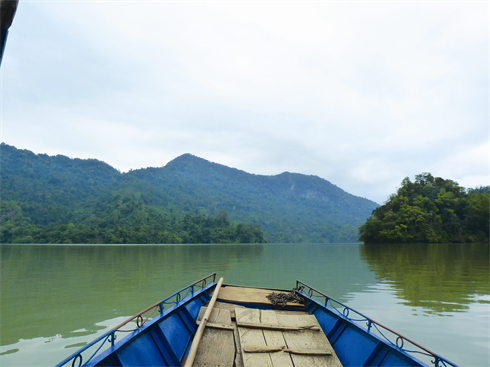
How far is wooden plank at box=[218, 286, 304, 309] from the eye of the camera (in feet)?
23.6

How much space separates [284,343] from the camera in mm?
4531

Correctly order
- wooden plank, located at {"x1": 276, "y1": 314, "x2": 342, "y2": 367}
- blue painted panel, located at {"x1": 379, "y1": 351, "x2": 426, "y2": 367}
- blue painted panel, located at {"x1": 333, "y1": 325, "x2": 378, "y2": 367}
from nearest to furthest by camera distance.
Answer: blue painted panel, located at {"x1": 379, "y1": 351, "x2": 426, "y2": 367} → wooden plank, located at {"x1": 276, "y1": 314, "x2": 342, "y2": 367} → blue painted panel, located at {"x1": 333, "y1": 325, "x2": 378, "y2": 367}

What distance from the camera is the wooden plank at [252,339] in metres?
3.93

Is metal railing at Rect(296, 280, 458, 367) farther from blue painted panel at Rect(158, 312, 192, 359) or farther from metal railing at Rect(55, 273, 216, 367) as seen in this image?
metal railing at Rect(55, 273, 216, 367)

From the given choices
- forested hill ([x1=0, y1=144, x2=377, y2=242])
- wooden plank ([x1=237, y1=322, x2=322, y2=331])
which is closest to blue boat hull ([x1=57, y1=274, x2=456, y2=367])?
wooden plank ([x1=237, y1=322, x2=322, y2=331])

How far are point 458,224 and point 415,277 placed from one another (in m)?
Result: 54.3

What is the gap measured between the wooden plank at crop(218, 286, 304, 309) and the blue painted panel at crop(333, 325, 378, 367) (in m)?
2.02

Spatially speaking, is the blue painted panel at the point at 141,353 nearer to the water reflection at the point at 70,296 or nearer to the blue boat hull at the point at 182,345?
the blue boat hull at the point at 182,345

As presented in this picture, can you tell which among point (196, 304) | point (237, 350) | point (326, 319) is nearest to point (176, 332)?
point (237, 350)

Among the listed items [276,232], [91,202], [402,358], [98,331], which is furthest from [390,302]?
[276,232]

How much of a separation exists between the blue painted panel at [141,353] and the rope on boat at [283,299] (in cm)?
326

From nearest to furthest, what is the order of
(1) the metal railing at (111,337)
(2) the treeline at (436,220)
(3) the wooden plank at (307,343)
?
(1) the metal railing at (111,337)
(3) the wooden plank at (307,343)
(2) the treeline at (436,220)

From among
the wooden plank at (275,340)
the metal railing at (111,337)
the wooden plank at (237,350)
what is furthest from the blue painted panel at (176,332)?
the wooden plank at (275,340)

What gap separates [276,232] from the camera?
A: 124625mm
